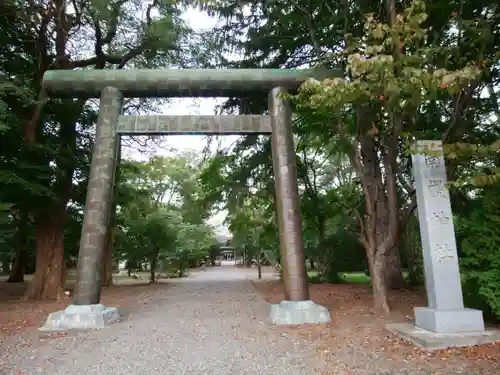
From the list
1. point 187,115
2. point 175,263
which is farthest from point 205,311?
point 175,263

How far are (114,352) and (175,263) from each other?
18153 millimetres

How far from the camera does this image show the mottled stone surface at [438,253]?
545 cm

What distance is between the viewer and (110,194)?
25.2 ft

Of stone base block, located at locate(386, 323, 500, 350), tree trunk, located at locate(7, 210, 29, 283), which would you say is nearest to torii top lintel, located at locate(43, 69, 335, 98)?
stone base block, located at locate(386, 323, 500, 350)

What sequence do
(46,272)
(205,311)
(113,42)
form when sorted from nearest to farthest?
(205,311), (46,272), (113,42)

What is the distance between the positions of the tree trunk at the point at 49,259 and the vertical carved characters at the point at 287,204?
777cm

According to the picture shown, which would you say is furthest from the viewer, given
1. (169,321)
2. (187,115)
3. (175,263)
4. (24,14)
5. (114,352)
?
(175,263)

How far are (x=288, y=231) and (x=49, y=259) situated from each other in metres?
8.36

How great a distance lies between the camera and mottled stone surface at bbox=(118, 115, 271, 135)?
7875 mm

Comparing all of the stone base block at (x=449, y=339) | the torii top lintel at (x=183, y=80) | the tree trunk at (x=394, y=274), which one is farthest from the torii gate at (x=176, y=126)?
the tree trunk at (x=394, y=274)

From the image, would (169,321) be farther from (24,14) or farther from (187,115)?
(24,14)

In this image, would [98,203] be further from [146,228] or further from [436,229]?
[146,228]

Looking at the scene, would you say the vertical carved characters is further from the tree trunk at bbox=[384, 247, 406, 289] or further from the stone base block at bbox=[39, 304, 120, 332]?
the tree trunk at bbox=[384, 247, 406, 289]

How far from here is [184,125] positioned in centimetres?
789
